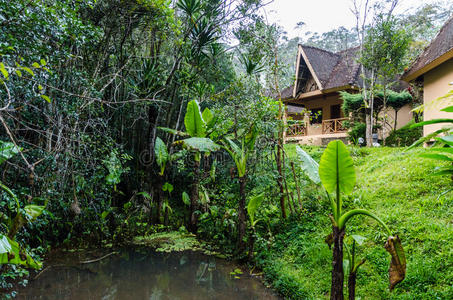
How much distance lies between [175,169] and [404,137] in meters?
8.50

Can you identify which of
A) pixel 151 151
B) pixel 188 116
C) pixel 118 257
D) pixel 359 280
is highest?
pixel 188 116

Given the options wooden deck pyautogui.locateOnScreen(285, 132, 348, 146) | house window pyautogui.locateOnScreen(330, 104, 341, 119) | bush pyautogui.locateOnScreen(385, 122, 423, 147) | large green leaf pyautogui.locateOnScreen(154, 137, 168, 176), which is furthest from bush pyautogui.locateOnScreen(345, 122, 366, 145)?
large green leaf pyautogui.locateOnScreen(154, 137, 168, 176)

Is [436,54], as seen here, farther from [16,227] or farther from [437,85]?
[16,227]

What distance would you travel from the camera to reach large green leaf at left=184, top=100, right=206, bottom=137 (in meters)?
5.38

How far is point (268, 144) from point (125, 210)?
3.67 meters

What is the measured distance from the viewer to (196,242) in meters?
5.73

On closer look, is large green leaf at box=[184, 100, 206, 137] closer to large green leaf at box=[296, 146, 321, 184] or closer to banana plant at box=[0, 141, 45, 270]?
large green leaf at box=[296, 146, 321, 184]

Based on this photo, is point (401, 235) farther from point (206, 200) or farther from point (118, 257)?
point (118, 257)

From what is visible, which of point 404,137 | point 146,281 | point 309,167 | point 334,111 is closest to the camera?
point 309,167

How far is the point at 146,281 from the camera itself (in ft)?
13.6

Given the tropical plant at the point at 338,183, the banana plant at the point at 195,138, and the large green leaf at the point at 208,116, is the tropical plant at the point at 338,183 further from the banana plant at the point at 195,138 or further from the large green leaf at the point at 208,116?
the large green leaf at the point at 208,116

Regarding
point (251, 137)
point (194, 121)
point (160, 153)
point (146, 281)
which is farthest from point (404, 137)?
point (146, 281)

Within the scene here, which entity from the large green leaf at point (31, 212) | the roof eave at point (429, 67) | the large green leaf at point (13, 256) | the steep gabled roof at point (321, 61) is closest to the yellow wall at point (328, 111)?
the steep gabled roof at point (321, 61)

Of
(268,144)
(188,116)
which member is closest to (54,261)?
(188,116)
